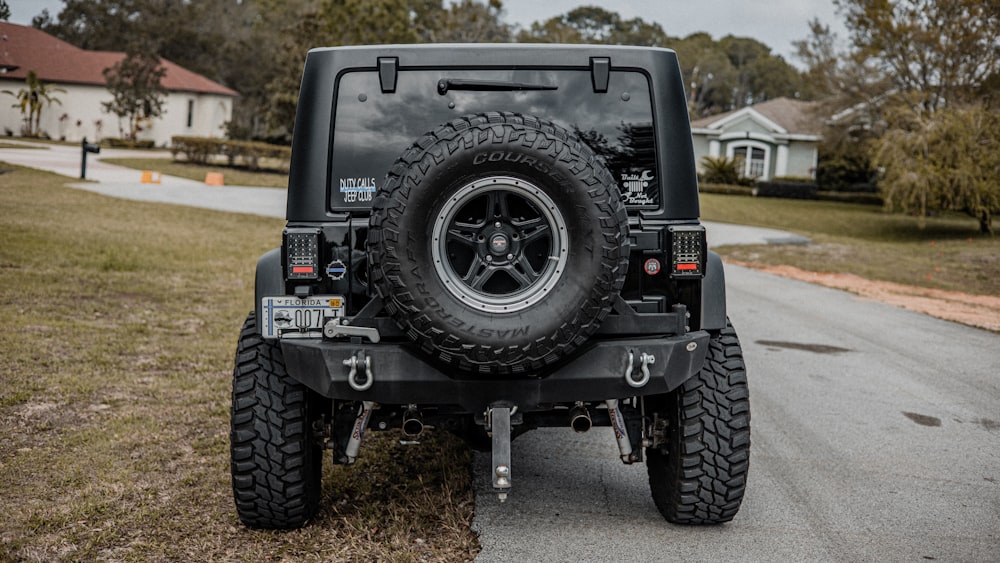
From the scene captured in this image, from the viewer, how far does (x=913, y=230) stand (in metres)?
33.7

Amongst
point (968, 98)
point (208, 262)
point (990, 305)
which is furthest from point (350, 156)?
point (968, 98)

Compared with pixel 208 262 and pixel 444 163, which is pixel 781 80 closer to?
pixel 208 262

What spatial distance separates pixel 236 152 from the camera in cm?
3834

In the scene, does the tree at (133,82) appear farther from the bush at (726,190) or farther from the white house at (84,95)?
the bush at (726,190)

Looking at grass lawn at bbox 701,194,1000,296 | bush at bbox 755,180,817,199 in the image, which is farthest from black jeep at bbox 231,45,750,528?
bush at bbox 755,180,817,199

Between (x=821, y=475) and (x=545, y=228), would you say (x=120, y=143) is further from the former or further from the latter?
(x=545, y=228)

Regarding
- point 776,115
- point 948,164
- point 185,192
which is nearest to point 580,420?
point 185,192

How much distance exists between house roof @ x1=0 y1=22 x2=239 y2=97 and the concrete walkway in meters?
3.30

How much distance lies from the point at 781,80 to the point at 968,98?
219ft

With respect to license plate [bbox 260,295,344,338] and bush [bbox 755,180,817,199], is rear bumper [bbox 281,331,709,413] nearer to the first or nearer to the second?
license plate [bbox 260,295,344,338]

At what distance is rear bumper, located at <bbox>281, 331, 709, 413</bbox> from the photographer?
3.72 m

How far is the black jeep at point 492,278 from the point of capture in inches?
138

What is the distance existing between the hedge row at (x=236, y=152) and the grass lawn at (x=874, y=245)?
1692cm

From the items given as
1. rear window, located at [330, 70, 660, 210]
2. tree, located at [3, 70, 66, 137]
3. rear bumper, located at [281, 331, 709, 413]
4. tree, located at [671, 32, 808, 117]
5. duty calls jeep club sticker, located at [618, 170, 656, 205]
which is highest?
tree, located at [671, 32, 808, 117]
